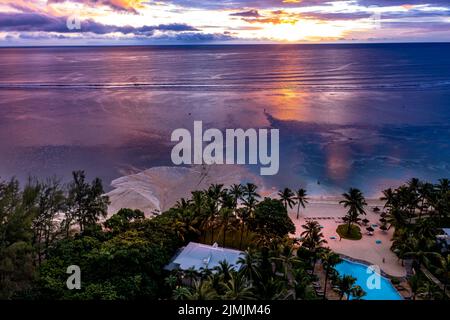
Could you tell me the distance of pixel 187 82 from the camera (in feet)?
352

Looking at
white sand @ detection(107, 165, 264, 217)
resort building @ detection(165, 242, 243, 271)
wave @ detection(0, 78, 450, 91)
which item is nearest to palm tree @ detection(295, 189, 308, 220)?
white sand @ detection(107, 165, 264, 217)

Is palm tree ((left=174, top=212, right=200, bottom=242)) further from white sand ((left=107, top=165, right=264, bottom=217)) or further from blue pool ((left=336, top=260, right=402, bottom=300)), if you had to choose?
blue pool ((left=336, top=260, right=402, bottom=300))

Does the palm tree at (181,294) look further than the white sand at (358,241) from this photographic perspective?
No

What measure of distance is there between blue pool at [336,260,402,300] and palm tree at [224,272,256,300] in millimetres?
8850

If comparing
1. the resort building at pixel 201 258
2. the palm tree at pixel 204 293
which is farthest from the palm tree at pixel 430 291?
the palm tree at pixel 204 293

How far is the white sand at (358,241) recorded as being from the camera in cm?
3012

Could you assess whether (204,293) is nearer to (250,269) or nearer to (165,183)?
(250,269)

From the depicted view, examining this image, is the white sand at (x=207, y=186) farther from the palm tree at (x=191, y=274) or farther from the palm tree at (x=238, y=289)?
the palm tree at (x=238, y=289)

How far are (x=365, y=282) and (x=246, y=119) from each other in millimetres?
45021

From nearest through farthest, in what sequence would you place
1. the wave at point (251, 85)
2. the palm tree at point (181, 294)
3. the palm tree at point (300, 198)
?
1. the palm tree at point (181, 294)
2. the palm tree at point (300, 198)
3. the wave at point (251, 85)

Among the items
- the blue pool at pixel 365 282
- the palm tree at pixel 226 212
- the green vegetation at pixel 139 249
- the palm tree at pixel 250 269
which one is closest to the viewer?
the green vegetation at pixel 139 249

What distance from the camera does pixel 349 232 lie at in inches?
1353

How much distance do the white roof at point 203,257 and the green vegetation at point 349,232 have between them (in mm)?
11630

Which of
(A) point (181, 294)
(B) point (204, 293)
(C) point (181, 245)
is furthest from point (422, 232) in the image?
(A) point (181, 294)
